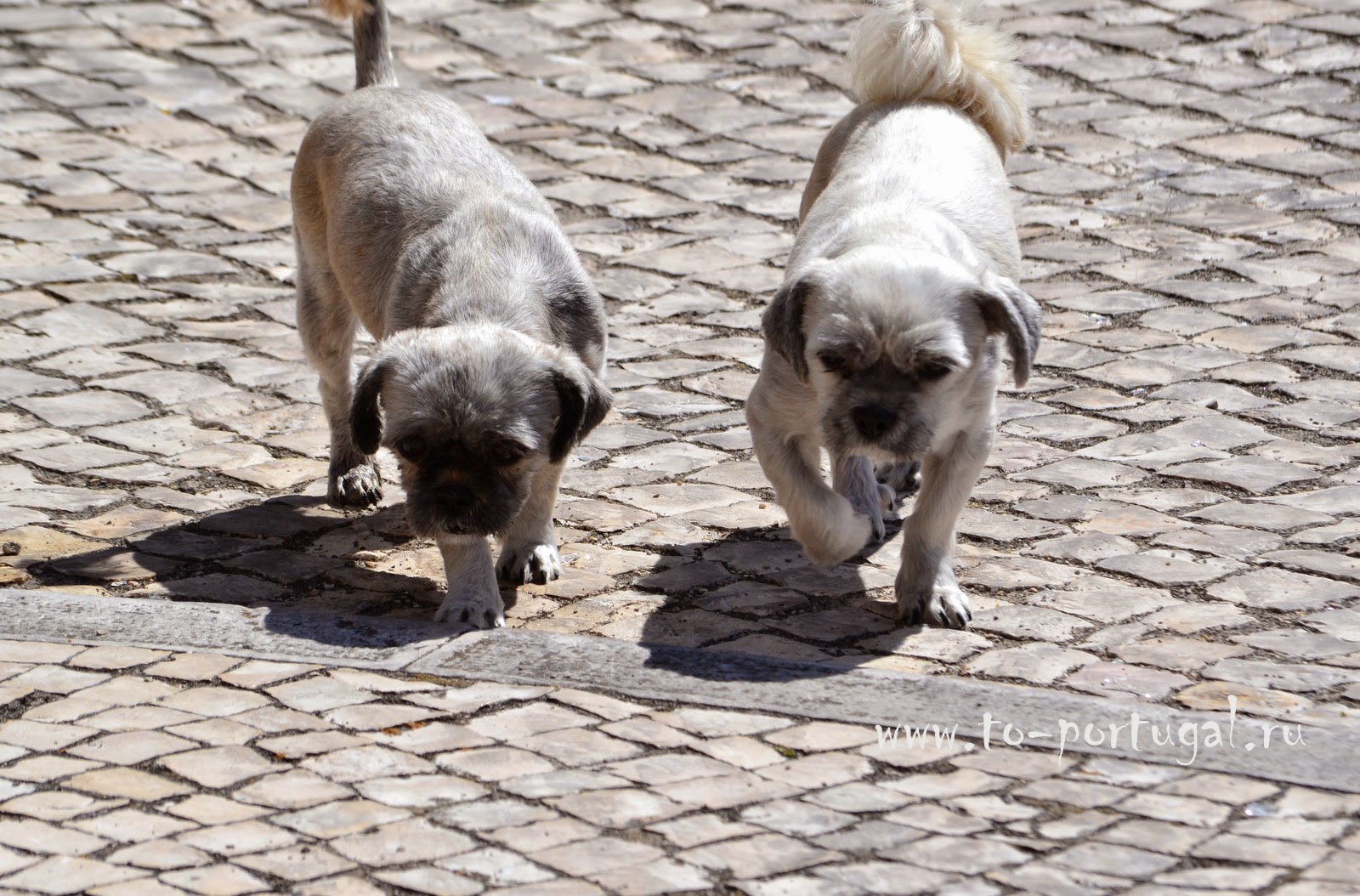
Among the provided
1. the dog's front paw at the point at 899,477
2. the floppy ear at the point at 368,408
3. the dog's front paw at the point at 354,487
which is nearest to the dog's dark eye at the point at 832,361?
the floppy ear at the point at 368,408

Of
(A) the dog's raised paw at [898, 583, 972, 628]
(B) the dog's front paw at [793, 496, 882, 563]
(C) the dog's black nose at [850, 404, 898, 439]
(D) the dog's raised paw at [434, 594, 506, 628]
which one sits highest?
(C) the dog's black nose at [850, 404, 898, 439]

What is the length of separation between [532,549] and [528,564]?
59 millimetres

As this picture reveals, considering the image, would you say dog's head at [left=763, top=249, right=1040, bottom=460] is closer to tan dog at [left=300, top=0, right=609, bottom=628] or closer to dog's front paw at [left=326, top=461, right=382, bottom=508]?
tan dog at [left=300, top=0, right=609, bottom=628]

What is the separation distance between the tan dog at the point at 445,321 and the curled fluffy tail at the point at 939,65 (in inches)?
60.6

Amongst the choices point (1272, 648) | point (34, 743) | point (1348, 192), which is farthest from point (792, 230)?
point (34, 743)

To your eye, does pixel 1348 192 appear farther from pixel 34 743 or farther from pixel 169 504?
pixel 34 743

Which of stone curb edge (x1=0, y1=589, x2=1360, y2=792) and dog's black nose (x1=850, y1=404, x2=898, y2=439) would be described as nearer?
stone curb edge (x1=0, y1=589, x2=1360, y2=792)

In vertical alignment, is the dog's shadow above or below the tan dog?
below

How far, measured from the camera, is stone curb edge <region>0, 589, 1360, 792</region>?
4.73 m

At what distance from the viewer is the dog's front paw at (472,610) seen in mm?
5711

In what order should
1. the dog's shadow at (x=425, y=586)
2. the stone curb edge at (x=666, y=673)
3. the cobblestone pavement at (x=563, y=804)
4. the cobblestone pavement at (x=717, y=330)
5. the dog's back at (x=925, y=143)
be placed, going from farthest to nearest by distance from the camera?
the dog's back at (x=925, y=143) < the cobblestone pavement at (x=717, y=330) < the dog's shadow at (x=425, y=586) < the stone curb edge at (x=666, y=673) < the cobblestone pavement at (x=563, y=804)

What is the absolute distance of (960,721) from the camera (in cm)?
490

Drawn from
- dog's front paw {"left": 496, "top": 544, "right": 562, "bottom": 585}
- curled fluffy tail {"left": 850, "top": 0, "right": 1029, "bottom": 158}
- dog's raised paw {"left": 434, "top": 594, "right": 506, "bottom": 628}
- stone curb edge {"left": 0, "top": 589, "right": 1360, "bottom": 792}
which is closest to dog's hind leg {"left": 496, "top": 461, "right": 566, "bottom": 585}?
dog's front paw {"left": 496, "top": 544, "right": 562, "bottom": 585}

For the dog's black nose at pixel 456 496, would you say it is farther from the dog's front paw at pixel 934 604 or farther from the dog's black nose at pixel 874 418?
the dog's front paw at pixel 934 604
